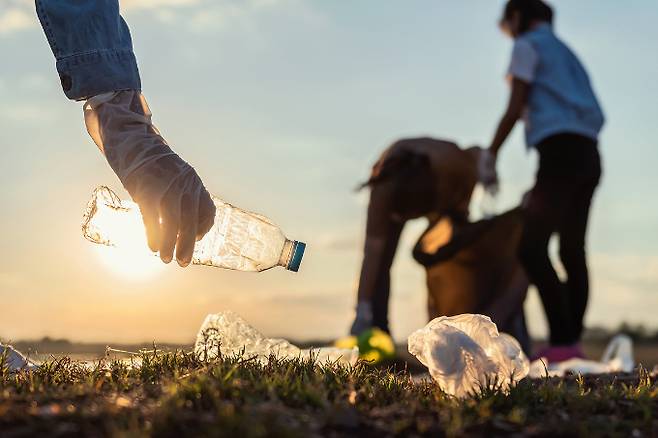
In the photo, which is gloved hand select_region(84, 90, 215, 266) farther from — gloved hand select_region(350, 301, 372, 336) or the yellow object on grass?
gloved hand select_region(350, 301, 372, 336)

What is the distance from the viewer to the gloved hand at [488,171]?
816 cm

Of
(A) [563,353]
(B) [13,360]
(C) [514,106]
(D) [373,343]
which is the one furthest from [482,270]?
(B) [13,360]

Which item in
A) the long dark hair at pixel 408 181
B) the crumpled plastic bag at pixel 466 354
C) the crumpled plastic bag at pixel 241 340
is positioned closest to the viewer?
the crumpled plastic bag at pixel 466 354

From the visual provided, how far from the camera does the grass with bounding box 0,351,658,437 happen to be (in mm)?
2467

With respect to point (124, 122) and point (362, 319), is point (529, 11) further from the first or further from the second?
point (124, 122)

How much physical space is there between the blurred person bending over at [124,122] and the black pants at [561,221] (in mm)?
4598

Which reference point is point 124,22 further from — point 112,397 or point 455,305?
point 455,305

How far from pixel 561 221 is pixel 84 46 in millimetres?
5169

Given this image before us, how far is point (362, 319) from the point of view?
883cm

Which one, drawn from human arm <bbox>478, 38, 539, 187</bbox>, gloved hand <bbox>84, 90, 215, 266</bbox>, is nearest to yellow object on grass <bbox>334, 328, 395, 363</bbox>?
human arm <bbox>478, 38, 539, 187</bbox>

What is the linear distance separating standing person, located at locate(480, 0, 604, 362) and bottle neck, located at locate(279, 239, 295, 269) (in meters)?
4.05

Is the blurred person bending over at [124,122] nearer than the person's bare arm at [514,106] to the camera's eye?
Yes

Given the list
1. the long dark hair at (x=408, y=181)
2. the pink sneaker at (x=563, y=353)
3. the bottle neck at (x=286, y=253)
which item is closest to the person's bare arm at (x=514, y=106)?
the long dark hair at (x=408, y=181)

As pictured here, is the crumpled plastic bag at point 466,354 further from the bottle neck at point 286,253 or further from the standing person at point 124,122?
the standing person at point 124,122
